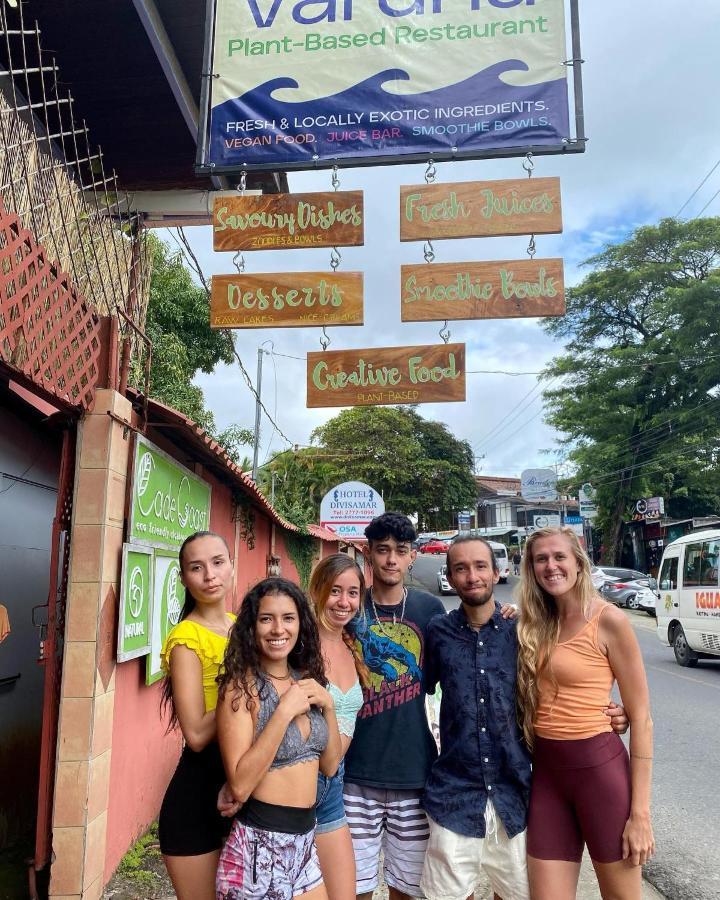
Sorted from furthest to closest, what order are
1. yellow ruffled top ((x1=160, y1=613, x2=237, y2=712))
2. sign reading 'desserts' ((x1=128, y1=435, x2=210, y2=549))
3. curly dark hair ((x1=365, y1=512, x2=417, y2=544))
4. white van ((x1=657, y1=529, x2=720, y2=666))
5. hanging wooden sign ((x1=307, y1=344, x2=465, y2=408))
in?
1. white van ((x1=657, y1=529, x2=720, y2=666))
2. hanging wooden sign ((x1=307, y1=344, x2=465, y2=408))
3. sign reading 'desserts' ((x1=128, y1=435, x2=210, y2=549))
4. curly dark hair ((x1=365, y1=512, x2=417, y2=544))
5. yellow ruffled top ((x1=160, y1=613, x2=237, y2=712))

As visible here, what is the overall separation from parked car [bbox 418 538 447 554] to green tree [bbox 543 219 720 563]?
1746 centimetres

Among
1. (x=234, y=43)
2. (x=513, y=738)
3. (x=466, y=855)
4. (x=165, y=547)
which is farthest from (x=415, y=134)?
(x=466, y=855)

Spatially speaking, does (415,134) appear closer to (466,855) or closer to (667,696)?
(466,855)

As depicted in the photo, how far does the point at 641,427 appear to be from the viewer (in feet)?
99.7

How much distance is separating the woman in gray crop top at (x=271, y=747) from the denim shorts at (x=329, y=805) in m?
0.09

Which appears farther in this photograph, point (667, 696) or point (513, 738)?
point (667, 696)

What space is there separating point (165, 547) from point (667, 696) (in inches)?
293

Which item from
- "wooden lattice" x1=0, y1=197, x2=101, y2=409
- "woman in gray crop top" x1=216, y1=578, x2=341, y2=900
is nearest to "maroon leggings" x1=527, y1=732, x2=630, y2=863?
"woman in gray crop top" x1=216, y1=578, x2=341, y2=900

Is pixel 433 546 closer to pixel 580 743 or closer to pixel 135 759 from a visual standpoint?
pixel 135 759

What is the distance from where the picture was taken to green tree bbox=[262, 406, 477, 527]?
31625 millimetres

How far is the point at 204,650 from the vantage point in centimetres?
230

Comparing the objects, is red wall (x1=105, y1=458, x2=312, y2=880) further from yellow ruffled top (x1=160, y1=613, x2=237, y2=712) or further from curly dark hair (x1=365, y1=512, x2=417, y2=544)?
curly dark hair (x1=365, y1=512, x2=417, y2=544)

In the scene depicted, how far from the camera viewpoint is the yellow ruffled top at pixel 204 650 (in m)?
2.27

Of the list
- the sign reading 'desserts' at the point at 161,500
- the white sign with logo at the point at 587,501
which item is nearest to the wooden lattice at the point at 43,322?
the sign reading 'desserts' at the point at 161,500
